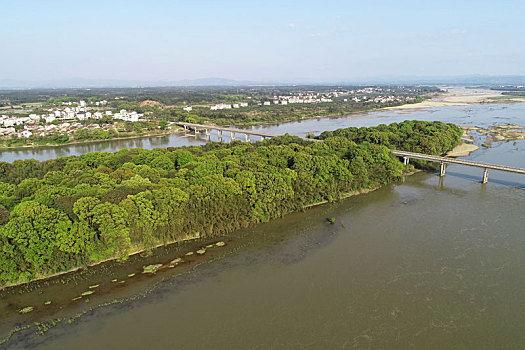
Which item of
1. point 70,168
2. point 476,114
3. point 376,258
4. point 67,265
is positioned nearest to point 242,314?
point 376,258

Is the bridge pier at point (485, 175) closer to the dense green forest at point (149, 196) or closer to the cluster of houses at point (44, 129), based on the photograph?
the dense green forest at point (149, 196)

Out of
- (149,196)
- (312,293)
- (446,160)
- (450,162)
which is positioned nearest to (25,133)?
(149,196)

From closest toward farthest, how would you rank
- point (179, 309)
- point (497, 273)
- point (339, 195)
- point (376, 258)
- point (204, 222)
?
point (179, 309) < point (497, 273) < point (376, 258) < point (204, 222) < point (339, 195)

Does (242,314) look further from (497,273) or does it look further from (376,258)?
(497,273)

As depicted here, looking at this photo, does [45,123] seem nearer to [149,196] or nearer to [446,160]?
[149,196]

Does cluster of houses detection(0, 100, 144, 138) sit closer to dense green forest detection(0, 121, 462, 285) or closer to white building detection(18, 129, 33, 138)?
white building detection(18, 129, 33, 138)

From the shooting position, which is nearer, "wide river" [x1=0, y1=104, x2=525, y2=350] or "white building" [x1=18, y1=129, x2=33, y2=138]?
"wide river" [x1=0, y1=104, x2=525, y2=350]

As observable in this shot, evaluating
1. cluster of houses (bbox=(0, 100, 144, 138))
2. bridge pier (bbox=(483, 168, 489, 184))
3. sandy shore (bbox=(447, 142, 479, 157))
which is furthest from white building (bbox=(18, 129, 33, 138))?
bridge pier (bbox=(483, 168, 489, 184))
